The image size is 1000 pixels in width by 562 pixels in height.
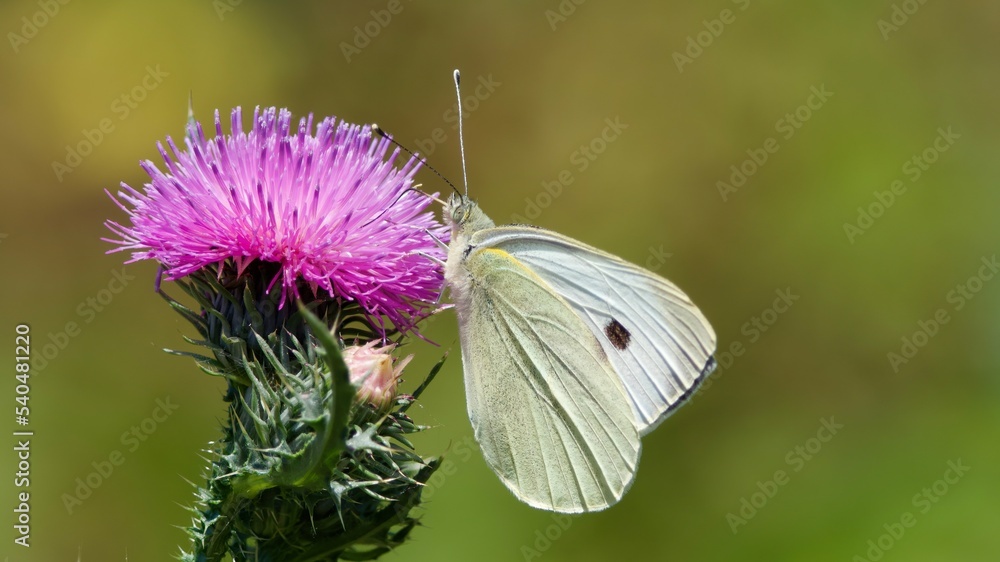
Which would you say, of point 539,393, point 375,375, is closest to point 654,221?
point 539,393

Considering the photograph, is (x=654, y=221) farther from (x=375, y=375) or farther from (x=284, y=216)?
(x=375, y=375)

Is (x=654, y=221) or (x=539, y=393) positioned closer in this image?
(x=539, y=393)

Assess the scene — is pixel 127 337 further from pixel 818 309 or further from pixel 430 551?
pixel 818 309

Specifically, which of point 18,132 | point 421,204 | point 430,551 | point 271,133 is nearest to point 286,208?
point 271,133

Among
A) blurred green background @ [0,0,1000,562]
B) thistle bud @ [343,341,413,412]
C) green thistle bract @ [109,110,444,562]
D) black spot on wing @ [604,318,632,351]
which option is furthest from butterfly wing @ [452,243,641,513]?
blurred green background @ [0,0,1000,562]

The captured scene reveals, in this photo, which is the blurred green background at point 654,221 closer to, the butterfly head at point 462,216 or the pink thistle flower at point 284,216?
the butterfly head at point 462,216

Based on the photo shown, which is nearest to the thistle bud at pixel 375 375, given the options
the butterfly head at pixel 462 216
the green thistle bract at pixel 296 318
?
the green thistle bract at pixel 296 318

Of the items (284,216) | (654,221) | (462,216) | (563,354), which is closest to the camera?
(284,216)
